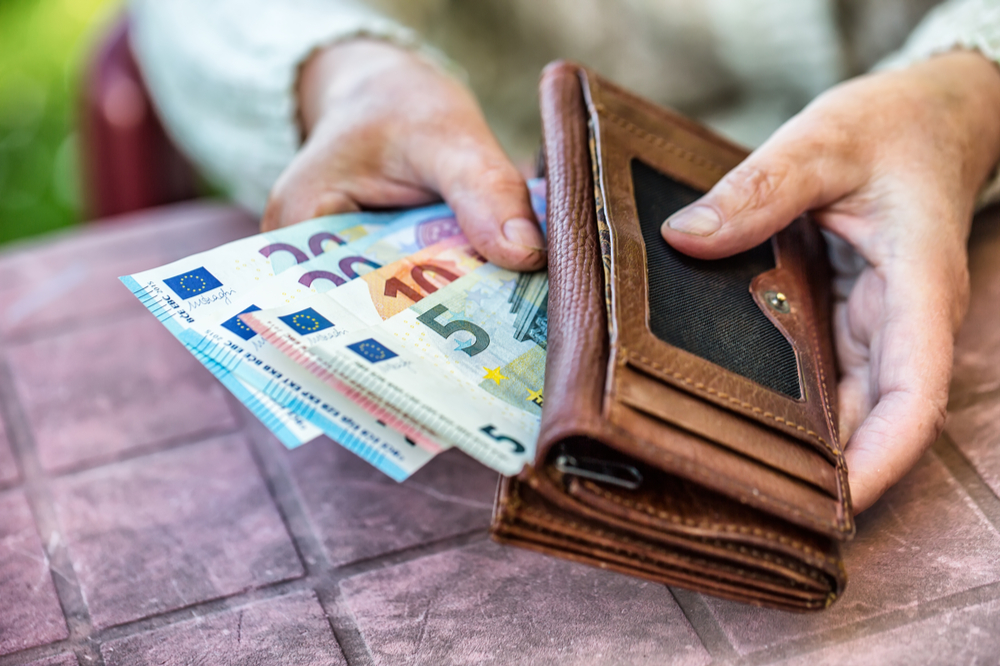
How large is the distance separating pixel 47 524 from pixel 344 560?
42 centimetres

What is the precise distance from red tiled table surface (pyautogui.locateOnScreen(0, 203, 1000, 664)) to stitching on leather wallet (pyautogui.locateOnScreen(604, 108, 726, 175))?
0.47 meters

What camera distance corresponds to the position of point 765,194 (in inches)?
39.0

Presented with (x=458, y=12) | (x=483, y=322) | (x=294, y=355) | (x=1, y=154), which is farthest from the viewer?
(x=1, y=154)

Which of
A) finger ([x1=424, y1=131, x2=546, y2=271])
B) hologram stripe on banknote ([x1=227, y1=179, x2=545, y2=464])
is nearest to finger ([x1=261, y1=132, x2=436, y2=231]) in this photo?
finger ([x1=424, y1=131, x2=546, y2=271])

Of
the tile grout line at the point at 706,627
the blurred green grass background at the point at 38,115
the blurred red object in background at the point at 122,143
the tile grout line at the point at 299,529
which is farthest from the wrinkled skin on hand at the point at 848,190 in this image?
→ the blurred green grass background at the point at 38,115

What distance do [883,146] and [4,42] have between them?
3.23 metres

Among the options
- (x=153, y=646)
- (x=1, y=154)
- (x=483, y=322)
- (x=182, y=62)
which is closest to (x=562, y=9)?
(x=182, y=62)

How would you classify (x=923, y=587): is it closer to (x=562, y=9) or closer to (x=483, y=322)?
(x=483, y=322)

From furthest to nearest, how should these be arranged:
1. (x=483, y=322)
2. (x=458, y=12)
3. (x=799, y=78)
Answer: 1. (x=458, y=12)
2. (x=799, y=78)
3. (x=483, y=322)

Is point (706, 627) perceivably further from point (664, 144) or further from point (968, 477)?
point (664, 144)

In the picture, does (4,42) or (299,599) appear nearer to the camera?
(299,599)

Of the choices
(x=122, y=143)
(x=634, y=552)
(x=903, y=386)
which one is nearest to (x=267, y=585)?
(x=634, y=552)

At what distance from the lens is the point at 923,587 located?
894mm

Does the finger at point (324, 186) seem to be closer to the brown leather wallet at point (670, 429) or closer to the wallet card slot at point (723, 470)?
the brown leather wallet at point (670, 429)
